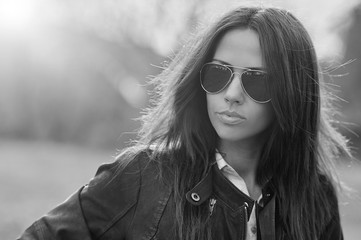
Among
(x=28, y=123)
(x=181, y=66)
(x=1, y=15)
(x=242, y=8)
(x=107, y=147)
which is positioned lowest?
(x=107, y=147)

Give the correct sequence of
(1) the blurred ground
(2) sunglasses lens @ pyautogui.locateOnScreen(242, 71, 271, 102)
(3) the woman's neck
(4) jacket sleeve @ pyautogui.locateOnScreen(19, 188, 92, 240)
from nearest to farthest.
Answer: (4) jacket sleeve @ pyautogui.locateOnScreen(19, 188, 92, 240), (2) sunglasses lens @ pyautogui.locateOnScreen(242, 71, 271, 102), (3) the woman's neck, (1) the blurred ground

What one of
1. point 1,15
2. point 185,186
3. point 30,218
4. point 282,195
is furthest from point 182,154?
point 1,15

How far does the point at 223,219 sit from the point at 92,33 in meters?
11.1

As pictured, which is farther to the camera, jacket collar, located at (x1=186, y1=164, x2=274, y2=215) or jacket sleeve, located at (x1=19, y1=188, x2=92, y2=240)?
jacket collar, located at (x1=186, y1=164, x2=274, y2=215)

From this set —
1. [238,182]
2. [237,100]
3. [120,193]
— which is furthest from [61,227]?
[237,100]

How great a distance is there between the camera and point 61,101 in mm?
13469

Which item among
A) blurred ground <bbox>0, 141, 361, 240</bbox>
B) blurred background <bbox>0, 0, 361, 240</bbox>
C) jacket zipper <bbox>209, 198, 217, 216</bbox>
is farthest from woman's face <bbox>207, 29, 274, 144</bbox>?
blurred background <bbox>0, 0, 361, 240</bbox>

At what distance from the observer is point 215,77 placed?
240cm

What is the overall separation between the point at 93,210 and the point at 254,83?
0.80 meters

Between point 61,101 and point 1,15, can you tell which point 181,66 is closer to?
point 1,15

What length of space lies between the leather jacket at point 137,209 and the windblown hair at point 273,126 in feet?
0.17

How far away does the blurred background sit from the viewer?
1141 cm

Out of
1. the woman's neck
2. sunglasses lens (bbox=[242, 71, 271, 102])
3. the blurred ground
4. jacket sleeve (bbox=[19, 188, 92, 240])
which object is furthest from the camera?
the blurred ground

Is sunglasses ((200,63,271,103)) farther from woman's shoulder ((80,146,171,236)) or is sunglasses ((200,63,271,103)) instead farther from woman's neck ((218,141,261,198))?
woman's shoulder ((80,146,171,236))
